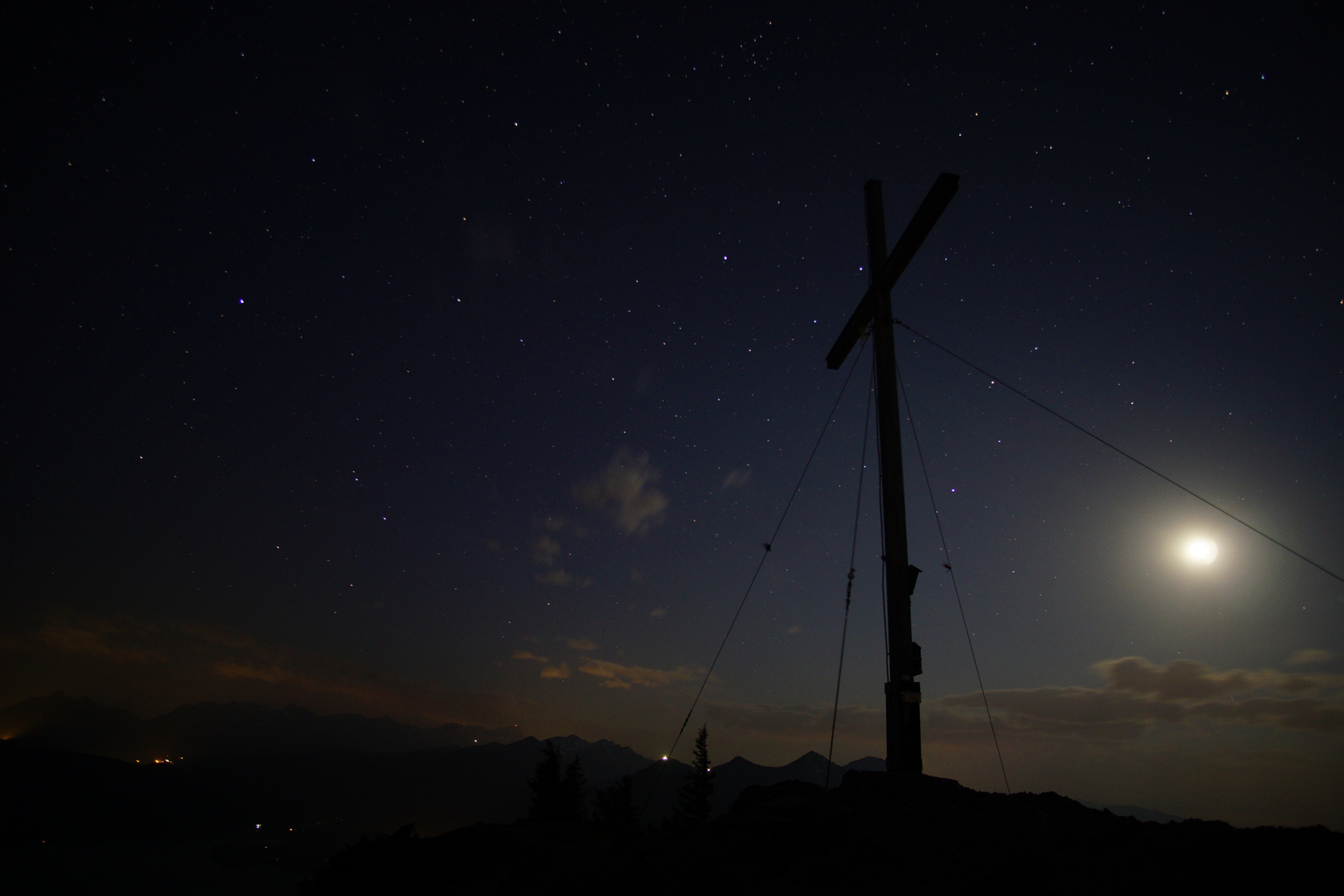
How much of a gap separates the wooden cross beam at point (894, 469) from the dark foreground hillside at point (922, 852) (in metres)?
0.78

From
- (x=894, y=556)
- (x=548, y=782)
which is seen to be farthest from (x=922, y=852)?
(x=548, y=782)

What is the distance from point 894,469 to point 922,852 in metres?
5.21

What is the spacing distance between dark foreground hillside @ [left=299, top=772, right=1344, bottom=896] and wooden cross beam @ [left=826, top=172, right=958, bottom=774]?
0.78 metres

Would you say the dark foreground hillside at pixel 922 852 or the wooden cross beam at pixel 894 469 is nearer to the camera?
the dark foreground hillside at pixel 922 852

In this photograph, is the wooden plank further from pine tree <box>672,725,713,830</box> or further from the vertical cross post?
pine tree <box>672,725,713,830</box>

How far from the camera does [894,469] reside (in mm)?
9664

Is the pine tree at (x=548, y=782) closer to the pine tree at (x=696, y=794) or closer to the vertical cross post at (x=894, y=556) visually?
the pine tree at (x=696, y=794)

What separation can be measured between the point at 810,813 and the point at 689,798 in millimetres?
50064

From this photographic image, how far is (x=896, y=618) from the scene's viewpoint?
9.22 metres

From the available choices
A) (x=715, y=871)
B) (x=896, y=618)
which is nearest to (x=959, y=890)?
(x=715, y=871)

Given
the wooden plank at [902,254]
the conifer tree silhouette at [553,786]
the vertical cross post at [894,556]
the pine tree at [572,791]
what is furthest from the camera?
the pine tree at [572,791]

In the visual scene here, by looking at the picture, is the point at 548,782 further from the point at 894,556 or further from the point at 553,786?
the point at 894,556

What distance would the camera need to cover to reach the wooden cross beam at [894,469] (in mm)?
8828

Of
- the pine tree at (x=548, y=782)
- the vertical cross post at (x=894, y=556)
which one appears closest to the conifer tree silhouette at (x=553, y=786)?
the pine tree at (x=548, y=782)
